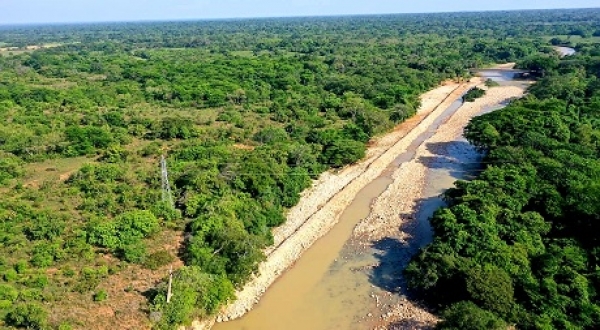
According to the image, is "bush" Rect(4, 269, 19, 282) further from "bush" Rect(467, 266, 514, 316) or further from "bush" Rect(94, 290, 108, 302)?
"bush" Rect(467, 266, 514, 316)

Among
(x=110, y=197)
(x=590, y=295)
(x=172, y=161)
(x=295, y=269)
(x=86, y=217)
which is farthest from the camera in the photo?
(x=172, y=161)

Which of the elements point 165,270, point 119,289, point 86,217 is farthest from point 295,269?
point 86,217

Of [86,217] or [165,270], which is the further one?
[86,217]

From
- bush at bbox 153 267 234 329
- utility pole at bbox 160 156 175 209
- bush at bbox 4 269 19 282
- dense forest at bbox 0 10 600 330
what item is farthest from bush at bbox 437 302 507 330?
bush at bbox 4 269 19 282

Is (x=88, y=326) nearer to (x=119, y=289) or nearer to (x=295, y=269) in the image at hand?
(x=119, y=289)

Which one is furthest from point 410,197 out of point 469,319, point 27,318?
point 27,318

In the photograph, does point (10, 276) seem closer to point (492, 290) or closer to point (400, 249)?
point (400, 249)
